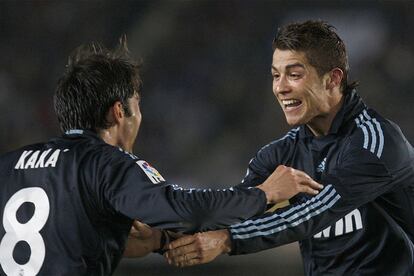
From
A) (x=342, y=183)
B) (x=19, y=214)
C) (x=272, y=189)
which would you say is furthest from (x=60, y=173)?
(x=342, y=183)

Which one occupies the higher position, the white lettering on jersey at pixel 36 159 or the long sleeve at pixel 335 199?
the white lettering on jersey at pixel 36 159

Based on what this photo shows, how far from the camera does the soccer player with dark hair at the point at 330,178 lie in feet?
11.4

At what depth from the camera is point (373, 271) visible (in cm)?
359

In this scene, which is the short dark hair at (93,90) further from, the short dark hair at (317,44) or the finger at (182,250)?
the short dark hair at (317,44)

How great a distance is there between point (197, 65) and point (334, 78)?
174 inches

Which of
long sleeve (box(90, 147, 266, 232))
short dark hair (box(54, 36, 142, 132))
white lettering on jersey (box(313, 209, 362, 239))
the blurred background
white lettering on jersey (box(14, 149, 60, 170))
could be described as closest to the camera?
long sleeve (box(90, 147, 266, 232))

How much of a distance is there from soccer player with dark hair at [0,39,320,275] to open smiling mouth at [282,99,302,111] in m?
0.73

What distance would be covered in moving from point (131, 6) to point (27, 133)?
5.67 ft

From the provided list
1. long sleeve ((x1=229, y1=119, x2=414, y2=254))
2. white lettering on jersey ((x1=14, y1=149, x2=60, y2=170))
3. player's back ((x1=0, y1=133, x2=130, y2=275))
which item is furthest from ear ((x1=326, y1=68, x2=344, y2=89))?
white lettering on jersey ((x1=14, y1=149, x2=60, y2=170))

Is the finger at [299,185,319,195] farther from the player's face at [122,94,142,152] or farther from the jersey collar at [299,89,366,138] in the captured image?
the player's face at [122,94,142,152]

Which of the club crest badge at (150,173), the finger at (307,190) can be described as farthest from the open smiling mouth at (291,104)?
the club crest badge at (150,173)

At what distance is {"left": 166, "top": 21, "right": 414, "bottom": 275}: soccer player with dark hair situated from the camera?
3488 mm

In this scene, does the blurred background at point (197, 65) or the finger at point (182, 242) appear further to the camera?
the blurred background at point (197, 65)

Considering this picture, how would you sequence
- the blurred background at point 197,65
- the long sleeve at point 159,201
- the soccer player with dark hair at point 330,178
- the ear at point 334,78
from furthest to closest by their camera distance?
the blurred background at point 197,65 → the ear at point 334,78 → the soccer player with dark hair at point 330,178 → the long sleeve at point 159,201
